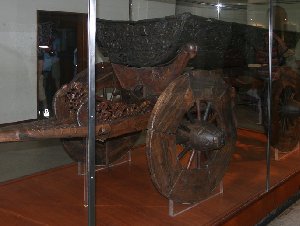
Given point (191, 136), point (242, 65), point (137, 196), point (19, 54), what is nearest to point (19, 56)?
point (19, 54)

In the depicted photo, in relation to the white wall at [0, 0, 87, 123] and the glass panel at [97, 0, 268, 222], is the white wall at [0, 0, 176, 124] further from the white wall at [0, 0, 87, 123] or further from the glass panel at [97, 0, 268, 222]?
the glass panel at [97, 0, 268, 222]

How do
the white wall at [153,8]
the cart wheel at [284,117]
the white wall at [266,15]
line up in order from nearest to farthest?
the white wall at [153,8] < the white wall at [266,15] < the cart wheel at [284,117]

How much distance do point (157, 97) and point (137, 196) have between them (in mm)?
685

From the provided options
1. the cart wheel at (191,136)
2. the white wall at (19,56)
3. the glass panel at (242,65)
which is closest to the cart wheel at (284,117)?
the glass panel at (242,65)

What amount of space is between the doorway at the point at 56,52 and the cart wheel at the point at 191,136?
0.55 m

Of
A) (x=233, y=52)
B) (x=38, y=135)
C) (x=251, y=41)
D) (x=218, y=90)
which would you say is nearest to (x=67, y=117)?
(x=38, y=135)

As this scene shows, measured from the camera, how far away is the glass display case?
8.30ft

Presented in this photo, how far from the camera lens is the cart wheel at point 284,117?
13.0ft

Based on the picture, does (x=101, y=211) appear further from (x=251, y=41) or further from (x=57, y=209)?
(x=251, y=41)

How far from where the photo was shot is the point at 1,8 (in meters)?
2.48

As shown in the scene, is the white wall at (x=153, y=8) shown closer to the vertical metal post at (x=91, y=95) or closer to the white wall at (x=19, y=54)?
the white wall at (x=19, y=54)

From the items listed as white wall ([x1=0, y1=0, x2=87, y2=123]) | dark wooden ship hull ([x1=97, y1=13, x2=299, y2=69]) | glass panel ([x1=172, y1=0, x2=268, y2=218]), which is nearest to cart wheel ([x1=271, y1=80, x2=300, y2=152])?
glass panel ([x1=172, y1=0, x2=268, y2=218])

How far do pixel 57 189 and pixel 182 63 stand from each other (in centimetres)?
124

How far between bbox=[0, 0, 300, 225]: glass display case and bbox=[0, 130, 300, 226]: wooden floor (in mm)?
16
